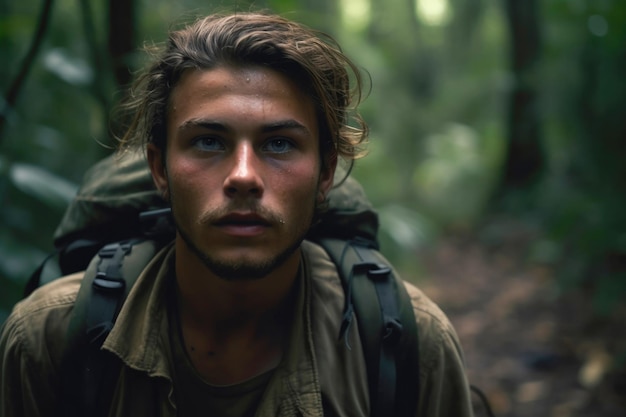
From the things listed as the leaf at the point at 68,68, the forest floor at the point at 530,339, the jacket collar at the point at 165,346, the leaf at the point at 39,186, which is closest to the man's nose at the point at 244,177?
the jacket collar at the point at 165,346

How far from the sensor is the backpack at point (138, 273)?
209cm

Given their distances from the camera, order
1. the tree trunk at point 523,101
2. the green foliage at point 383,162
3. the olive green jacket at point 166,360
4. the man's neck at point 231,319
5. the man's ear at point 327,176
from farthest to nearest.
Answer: the tree trunk at point 523,101, the green foliage at point 383,162, the man's ear at point 327,176, the man's neck at point 231,319, the olive green jacket at point 166,360

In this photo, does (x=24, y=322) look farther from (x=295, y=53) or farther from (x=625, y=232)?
(x=625, y=232)

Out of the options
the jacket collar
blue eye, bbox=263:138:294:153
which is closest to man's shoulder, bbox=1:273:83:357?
the jacket collar

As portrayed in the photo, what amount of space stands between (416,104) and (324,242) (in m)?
13.6

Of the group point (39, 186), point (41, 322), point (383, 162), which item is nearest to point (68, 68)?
point (39, 186)

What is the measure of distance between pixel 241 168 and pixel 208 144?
0.18 m

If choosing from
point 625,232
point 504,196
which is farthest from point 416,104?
point 625,232

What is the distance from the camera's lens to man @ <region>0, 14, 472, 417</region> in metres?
2.07

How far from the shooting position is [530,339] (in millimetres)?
6070

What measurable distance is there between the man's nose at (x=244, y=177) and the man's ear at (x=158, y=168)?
1.24ft

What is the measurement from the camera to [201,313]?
7.48 ft

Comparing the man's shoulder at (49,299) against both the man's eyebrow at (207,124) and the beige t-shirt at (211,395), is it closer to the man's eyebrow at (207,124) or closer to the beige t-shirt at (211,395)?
the beige t-shirt at (211,395)

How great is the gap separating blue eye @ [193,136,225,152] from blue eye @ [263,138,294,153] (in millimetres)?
150
